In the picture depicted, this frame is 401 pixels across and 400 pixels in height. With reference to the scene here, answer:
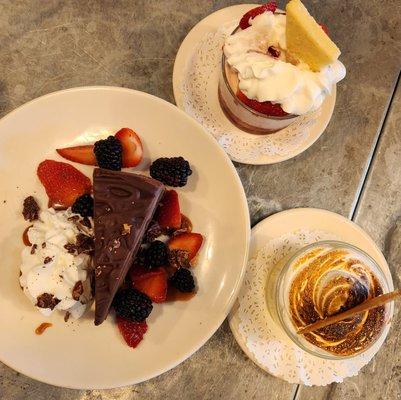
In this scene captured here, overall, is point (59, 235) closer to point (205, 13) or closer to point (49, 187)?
point (49, 187)

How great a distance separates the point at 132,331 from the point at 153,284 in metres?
0.13

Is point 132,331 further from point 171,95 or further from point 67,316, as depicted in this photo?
point 171,95

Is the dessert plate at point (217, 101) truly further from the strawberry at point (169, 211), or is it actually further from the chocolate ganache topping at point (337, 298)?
the chocolate ganache topping at point (337, 298)

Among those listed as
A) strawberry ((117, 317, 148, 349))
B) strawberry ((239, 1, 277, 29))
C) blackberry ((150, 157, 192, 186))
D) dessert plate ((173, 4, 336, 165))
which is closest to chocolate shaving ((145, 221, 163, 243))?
blackberry ((150, 157, 192, 186))

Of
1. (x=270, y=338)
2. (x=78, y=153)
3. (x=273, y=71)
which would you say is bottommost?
(x=270, y=338)

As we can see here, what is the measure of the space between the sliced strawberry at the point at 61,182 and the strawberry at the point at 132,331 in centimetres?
35

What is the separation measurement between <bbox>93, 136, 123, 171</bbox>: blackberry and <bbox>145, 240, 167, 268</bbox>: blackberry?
0.76ft

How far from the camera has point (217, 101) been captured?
149 centimetres

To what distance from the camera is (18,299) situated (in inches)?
50.1

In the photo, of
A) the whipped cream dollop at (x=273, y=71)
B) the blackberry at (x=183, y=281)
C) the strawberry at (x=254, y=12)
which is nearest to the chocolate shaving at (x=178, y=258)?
the blackberry at (x=183, y=281)

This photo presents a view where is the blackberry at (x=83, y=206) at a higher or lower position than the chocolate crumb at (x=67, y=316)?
higher

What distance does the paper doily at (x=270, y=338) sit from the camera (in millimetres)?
1409

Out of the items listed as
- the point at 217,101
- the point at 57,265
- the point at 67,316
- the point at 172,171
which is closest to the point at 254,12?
the point at 217,101

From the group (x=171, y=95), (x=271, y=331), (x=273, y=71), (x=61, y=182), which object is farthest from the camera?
(x=171, y=95)
